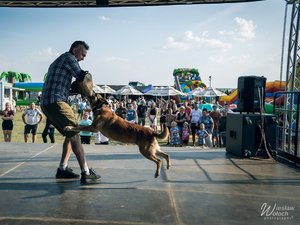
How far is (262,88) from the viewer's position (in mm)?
7441

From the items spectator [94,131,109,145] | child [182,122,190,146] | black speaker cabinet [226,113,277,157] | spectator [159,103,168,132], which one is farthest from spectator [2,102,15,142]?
black speaker cabinet [226,113,277,157]

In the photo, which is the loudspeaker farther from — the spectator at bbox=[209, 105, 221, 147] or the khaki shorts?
the spectator at bbox=[209, 105, 221, 147]

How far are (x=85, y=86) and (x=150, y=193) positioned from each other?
1.74m

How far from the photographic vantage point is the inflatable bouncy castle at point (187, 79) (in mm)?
39562

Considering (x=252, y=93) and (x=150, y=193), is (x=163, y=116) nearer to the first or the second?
(x=150, y=193)

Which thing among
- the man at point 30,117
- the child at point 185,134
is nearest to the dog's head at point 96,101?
the man at point 30,117

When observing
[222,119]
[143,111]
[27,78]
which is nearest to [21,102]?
[27,78]

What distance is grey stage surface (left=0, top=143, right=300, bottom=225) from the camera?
3.14m

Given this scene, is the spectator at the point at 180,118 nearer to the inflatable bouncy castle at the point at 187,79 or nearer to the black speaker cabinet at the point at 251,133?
the black speaker cabinet at the point at 251,133

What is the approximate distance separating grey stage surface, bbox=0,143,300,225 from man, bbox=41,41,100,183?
20.1 inches

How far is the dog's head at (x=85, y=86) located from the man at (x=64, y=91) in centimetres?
7

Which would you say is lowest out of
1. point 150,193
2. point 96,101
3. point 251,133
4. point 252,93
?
point 150,193

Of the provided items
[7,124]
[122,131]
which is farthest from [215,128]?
[122,131]

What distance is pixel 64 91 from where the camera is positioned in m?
4.48
